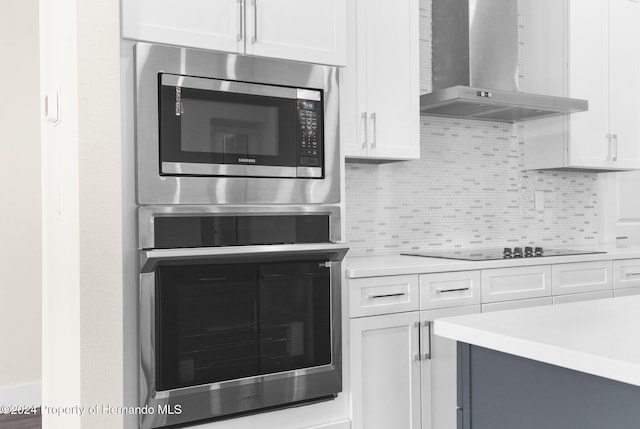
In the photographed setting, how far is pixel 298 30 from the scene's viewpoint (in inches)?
89.7

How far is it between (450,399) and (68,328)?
1674 millimetres

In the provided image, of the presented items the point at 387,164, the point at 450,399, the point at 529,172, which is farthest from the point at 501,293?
the point at 529,172

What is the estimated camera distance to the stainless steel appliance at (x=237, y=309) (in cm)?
198

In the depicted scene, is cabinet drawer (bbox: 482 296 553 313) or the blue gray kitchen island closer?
the blue gray kitchen island

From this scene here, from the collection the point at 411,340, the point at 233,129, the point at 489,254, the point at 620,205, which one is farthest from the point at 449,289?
the point at 620,205

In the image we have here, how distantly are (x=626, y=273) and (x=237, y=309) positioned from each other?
240 cm

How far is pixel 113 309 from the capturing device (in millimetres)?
1853

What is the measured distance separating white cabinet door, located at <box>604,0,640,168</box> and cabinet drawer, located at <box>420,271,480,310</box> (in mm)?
1646

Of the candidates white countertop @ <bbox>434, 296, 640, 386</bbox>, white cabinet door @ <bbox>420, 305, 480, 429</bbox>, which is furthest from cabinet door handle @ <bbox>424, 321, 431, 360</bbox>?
white countertop @ <bbox>434, 296, 640, 386</bbox>

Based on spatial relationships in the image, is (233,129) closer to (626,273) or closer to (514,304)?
(514,304)

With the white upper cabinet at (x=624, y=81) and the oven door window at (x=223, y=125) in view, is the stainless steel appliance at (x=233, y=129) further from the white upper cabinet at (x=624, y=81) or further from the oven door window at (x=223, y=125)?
the white upper cabinet at (x=624, y=81)

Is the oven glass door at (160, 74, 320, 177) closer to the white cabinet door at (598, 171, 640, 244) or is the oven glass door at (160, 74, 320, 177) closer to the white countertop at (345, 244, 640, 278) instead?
the white countertop at (345, 244, 640, 278)

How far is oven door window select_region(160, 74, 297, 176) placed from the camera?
2.03 m

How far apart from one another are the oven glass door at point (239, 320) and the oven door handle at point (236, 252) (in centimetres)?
4
